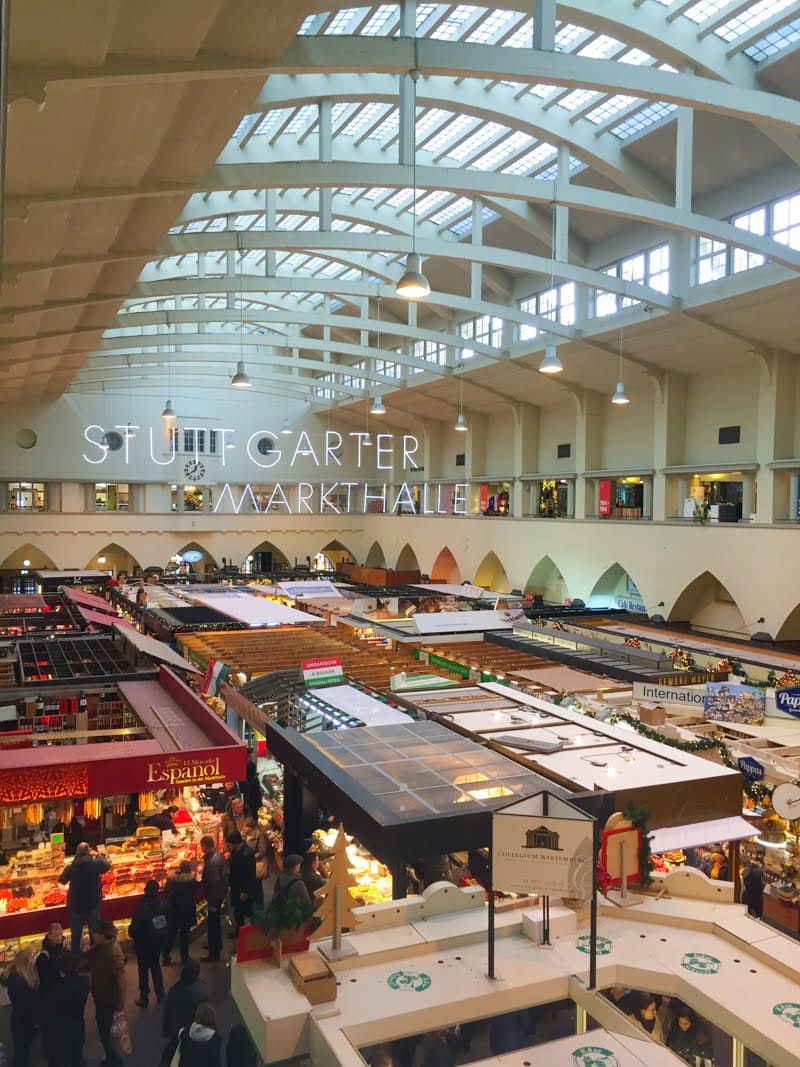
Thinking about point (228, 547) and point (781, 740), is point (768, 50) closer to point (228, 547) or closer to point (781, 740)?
point (781, 740)

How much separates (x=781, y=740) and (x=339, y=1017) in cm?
625

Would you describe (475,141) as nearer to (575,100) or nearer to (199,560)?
(575,100)

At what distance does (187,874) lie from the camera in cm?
590

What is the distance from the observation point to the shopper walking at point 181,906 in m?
5.81

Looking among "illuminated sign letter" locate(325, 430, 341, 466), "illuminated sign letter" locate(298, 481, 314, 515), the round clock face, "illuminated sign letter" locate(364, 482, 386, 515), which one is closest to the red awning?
the round clock face

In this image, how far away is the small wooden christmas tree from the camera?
342 centimetres

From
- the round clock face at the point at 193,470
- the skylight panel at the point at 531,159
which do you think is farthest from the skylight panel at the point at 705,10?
the round clock face at the point at 193,470

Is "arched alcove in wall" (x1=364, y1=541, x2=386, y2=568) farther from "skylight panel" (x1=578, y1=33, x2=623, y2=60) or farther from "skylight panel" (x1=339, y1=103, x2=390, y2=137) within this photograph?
"skylight panel" (x1=578, y1=33, x2=623, y2=60)

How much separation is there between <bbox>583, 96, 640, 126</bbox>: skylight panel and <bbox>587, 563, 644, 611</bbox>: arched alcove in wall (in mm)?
9756

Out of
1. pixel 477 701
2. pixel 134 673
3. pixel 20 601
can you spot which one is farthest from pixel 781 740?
pixel 20 601

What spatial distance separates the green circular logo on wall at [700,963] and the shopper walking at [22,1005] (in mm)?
3441

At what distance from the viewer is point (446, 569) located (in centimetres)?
2873

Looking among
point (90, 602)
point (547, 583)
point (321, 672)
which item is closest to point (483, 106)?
point (321, 672)

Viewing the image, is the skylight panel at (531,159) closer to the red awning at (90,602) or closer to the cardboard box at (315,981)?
the red awning at (90,602)
